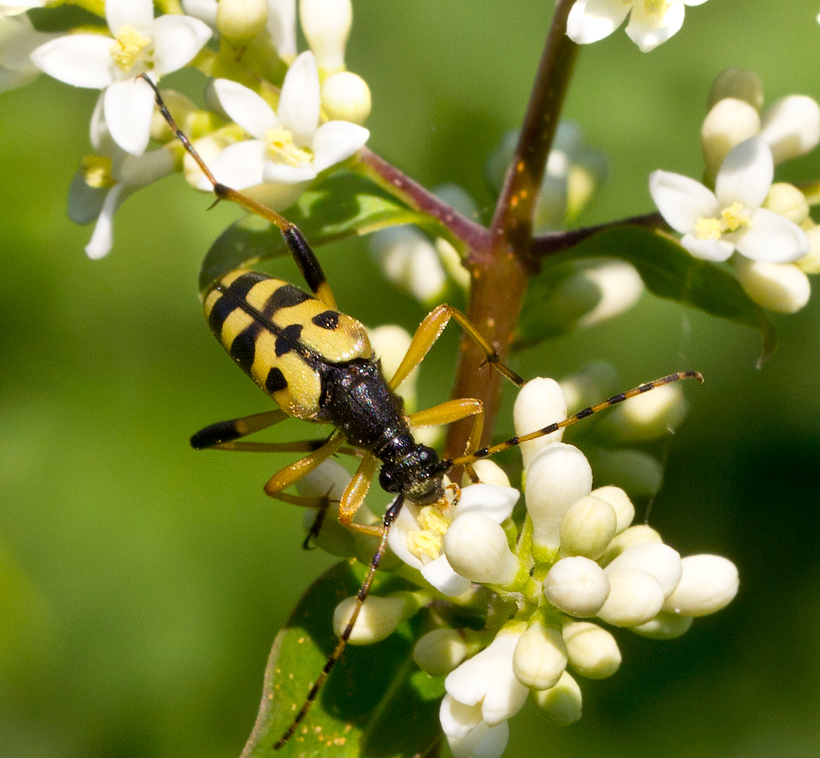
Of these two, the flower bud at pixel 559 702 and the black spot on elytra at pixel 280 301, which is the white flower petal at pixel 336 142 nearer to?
the black spot on elytra at pixel 280 301

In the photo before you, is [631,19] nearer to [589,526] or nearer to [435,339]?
[435,339]

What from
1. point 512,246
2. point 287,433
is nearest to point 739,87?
point 512,246

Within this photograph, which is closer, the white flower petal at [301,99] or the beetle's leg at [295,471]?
the white flower petal at [301,99]

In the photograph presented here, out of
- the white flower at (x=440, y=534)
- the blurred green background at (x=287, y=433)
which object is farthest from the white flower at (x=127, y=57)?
the blurred green background at (x=287, y=433)

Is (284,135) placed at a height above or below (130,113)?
below

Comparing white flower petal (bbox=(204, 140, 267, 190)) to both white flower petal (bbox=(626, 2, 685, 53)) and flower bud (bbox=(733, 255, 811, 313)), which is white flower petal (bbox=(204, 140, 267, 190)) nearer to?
white flower petal (bbox=(626, 2, 685, 53))

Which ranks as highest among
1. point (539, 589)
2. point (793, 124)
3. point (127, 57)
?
point (127, 57)

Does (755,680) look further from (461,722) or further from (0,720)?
(0,720)

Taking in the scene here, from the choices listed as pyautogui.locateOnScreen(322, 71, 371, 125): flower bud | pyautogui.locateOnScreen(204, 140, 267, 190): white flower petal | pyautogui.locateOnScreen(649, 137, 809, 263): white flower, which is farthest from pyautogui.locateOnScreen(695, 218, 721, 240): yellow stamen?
pyautogui.locateOnScreen(204, 140, 267, 190): white flower petal
